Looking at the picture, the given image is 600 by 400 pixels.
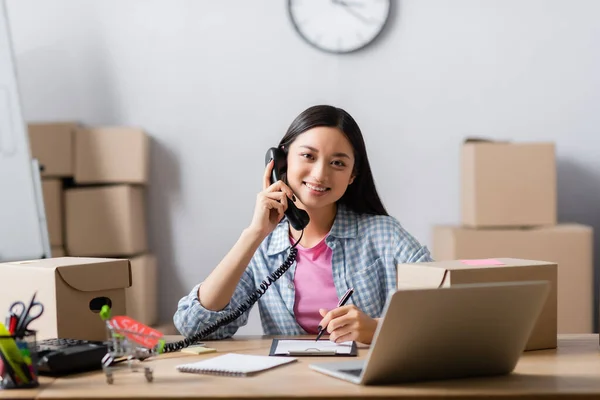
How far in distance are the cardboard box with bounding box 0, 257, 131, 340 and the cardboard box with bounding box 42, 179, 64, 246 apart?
5.72ft

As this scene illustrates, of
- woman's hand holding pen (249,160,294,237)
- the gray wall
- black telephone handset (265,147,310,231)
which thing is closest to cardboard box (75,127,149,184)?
the gray wall

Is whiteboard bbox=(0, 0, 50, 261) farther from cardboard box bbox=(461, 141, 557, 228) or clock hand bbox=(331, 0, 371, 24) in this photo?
cardboard box bbox=(461, 141, 557, 228)

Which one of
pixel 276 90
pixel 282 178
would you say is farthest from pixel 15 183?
pixel 282 178

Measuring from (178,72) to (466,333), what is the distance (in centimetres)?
257

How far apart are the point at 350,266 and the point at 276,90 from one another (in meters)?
1.73

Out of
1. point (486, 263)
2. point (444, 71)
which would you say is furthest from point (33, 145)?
point (486, 263)

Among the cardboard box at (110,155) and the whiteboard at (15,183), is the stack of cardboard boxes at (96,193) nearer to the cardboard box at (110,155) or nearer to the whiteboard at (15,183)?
the cardboard box at (110,155)

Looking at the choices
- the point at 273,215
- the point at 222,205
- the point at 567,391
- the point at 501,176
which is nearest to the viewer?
the point at 567,391

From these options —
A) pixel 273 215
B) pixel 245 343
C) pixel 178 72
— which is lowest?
pixel 245 343

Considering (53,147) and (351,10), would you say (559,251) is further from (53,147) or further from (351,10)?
(53,147)

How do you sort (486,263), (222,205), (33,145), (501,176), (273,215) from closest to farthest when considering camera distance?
(486,263) → (273,215) → (501,176) → (33,145) → (222,205)

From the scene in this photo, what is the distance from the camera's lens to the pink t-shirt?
188 centimetres

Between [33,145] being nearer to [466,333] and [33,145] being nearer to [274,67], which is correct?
[274,67]

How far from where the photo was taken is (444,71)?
11.3ft
